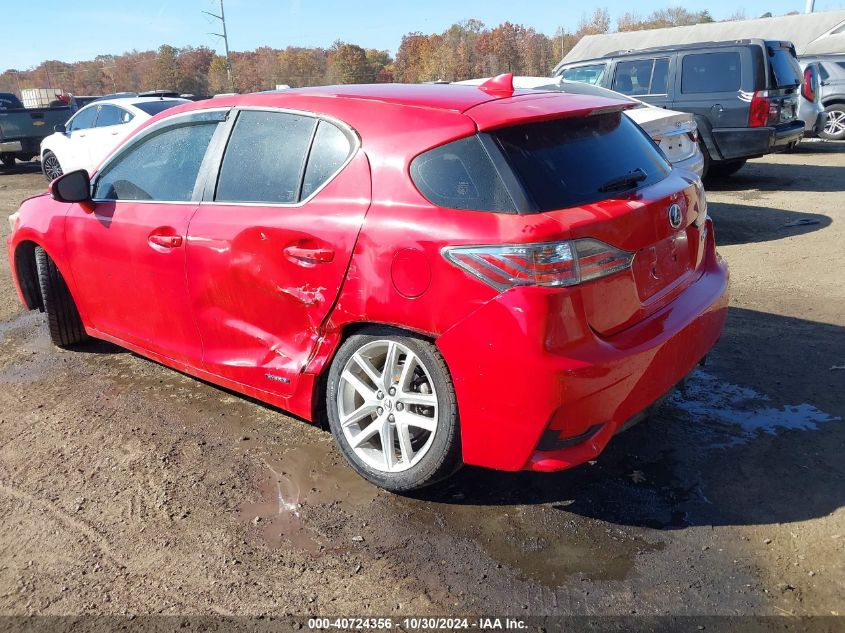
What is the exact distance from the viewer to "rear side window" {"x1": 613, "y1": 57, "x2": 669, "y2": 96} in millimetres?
11031

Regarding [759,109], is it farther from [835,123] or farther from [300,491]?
[300,491]

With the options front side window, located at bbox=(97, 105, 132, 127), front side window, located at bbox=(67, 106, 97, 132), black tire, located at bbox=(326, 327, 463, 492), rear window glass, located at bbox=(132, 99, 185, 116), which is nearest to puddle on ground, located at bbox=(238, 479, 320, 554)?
black tire, located at bbox=(326, 327, 463, 492)

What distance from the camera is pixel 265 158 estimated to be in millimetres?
3531

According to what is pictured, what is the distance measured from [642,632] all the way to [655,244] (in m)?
1.51

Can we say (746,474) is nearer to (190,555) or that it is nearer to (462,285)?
(462,285)

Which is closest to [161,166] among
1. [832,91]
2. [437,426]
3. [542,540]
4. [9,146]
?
[437,426]

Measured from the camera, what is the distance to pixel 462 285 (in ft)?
8.90

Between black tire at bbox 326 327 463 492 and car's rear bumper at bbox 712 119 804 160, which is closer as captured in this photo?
black tire at bbox 326 327 463 492

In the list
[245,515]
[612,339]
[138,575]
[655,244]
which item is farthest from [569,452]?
[138,575]

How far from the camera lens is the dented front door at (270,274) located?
3.12 meters

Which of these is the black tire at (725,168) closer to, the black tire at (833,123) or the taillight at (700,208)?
the black tire at (833,123)

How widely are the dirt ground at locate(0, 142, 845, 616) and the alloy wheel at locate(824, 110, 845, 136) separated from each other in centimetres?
1360

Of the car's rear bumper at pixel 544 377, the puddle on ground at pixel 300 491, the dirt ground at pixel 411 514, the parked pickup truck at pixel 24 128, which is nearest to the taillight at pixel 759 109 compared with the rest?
the dirt ground at pixel 411 514

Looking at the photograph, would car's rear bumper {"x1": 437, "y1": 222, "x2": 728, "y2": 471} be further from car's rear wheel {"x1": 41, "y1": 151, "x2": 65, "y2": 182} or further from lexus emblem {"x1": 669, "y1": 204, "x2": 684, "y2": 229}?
car's rear wheel {"x1": 41, "y1": 151, "x2": 65, "y2": 182}
